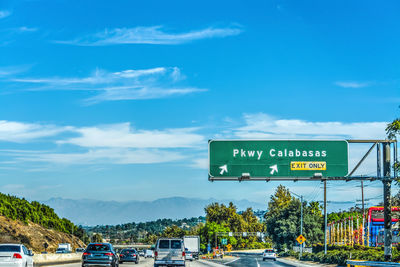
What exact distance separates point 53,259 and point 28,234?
61.8 m

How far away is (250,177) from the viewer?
35.2 metres

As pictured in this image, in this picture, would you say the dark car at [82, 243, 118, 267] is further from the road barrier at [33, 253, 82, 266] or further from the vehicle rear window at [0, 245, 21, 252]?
the road barrier at [33, 253, 82, 266]

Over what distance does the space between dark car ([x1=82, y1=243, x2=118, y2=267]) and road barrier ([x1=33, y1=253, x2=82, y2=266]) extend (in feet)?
35.9

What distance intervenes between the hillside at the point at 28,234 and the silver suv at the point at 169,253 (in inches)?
2493

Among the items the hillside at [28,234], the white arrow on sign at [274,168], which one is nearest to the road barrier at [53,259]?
the white arrow on sign at [274,168]

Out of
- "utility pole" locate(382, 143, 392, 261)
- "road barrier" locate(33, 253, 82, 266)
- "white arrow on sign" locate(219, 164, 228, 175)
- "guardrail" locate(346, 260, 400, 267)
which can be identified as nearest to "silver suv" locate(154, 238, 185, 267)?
"white arrow on sign" locate(219, 164, 228, 175)

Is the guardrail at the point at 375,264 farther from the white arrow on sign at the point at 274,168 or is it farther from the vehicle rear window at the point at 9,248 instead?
the vehicle rear window at the point at 9,248

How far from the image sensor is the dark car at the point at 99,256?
112 feet

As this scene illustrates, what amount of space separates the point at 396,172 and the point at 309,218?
7431 cm

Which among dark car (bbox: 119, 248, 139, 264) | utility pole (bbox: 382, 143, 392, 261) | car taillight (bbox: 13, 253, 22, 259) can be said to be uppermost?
utility pole (bbox: 382, 143, 392, 261)

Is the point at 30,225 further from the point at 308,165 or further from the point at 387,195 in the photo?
the point at 387,195

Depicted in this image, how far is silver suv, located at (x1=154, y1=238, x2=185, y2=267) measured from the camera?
36.2m

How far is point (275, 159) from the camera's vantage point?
3544 cm

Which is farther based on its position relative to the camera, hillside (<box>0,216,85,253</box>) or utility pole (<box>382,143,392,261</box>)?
hillside (<box>0,216,85,253</box>)
